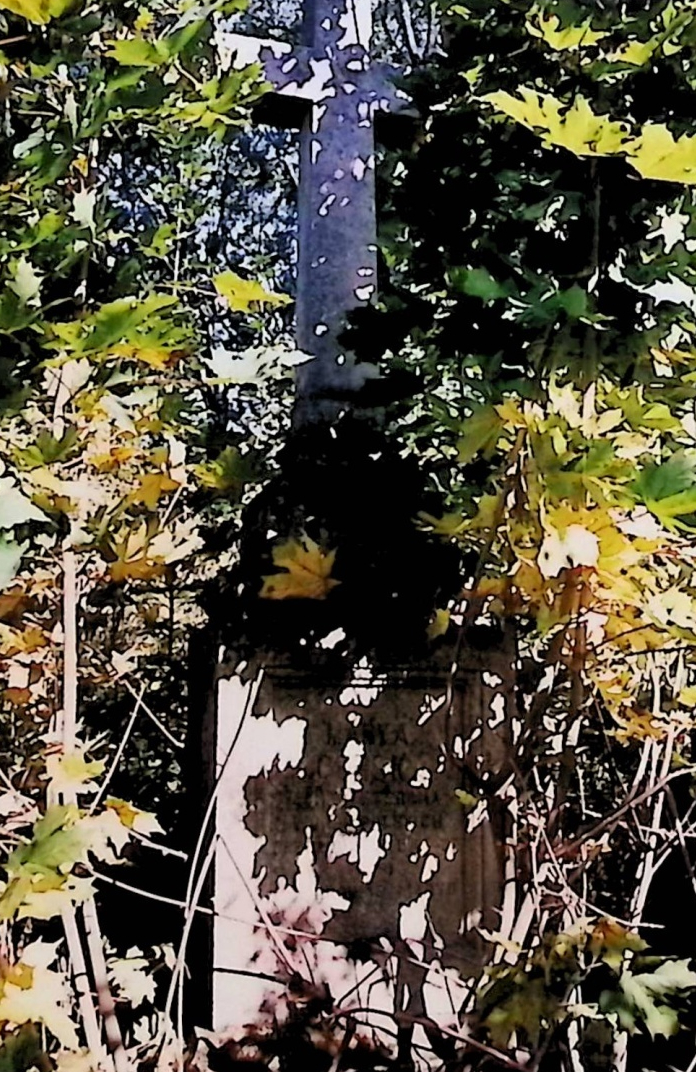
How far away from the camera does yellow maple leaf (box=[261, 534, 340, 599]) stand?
89.8 inches

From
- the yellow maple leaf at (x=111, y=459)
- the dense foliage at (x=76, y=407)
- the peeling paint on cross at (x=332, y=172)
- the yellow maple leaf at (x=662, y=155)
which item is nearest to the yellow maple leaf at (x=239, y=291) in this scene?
the dense foliage at (x=76, y=407)

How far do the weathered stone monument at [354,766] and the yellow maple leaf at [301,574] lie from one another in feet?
0.33

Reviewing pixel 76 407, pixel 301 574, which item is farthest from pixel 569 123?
pixel 301 574

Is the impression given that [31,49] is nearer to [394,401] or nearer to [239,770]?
[394,401]

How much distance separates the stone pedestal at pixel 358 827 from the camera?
231cm

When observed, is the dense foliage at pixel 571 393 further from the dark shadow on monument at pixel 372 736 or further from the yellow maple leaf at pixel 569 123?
the dark shadow on monument at pixel 372 736

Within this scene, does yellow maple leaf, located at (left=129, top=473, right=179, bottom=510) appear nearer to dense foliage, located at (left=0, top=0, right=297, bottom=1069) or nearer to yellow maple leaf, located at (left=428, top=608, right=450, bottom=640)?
dense foliage, located at (left=0, top=0, right=297, bottom=1069)

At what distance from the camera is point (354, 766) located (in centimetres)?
242

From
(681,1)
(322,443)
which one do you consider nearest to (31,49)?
(681,1)

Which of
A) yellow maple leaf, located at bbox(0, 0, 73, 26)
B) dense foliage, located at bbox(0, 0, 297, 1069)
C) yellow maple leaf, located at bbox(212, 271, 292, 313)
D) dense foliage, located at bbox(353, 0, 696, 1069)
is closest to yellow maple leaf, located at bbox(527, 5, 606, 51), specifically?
dense foliage, located at bbox(353, 0, 696, 1069)

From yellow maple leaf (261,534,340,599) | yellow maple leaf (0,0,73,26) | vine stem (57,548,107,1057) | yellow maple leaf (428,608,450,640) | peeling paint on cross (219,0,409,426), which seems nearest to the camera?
yellow maple leaf (0,0,73,26)

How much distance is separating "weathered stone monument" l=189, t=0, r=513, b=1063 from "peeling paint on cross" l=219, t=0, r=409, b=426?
357 millimetres

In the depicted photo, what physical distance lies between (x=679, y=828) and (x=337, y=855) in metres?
0.79

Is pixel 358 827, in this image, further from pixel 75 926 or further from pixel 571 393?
pixel 571 393
